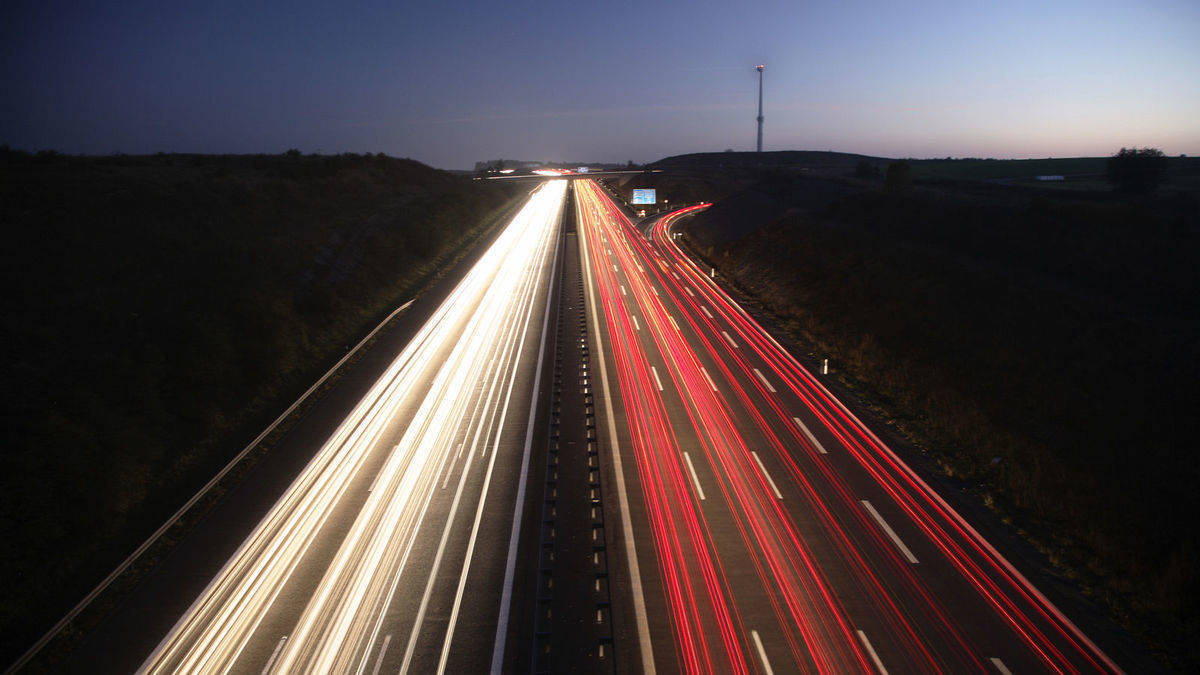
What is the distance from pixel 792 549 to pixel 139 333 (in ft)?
79.5

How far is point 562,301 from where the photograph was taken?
122 ft

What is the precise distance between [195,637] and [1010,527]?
18718 millimetres

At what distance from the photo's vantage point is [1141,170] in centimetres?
5709

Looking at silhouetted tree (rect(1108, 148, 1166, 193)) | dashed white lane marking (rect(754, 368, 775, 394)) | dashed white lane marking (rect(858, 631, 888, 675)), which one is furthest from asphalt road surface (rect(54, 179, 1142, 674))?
silhouetted tree (rect(1108, 148, 1166, 193))

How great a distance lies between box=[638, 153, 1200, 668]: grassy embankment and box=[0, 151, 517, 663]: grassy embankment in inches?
906

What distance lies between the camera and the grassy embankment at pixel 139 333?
46.4 feet

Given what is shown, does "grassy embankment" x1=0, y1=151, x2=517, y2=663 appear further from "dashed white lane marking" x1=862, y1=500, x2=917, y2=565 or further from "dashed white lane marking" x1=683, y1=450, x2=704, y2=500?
"dashed white lane marking" x1=862, y1=500, x2=917, y2=565

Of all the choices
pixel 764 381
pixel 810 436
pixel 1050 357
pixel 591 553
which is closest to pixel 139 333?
pixel 591 553

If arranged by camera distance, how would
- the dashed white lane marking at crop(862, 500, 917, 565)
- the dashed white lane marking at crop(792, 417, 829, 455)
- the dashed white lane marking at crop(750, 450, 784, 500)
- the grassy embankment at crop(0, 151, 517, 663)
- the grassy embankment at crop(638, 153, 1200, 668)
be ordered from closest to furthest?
the dashed white lane marking at crop(862, 500, 917, 565) < the grassy embankment at crop(638, 153, 1200, 668) < the grassy embankment at crop(0, 151, 517, 663) < the dashed white lane marking at crop(750, 450, 784, 500) < the dashed white lane marking at crop(792, 417, 829, 455)

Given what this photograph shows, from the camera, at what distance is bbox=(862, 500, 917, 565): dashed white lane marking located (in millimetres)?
13609

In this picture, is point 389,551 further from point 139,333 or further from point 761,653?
point 139,333

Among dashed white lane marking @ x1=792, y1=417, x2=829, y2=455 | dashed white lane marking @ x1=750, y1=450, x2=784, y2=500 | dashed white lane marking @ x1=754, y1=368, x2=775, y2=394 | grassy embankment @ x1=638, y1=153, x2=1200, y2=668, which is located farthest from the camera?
dashed white lane marking @ x1=754, y1=368, x2=775, y2=394

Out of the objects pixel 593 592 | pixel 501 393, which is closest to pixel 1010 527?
pixel 593 592

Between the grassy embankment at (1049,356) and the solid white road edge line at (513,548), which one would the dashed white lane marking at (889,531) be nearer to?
the grassy embankment at (1049,356)
